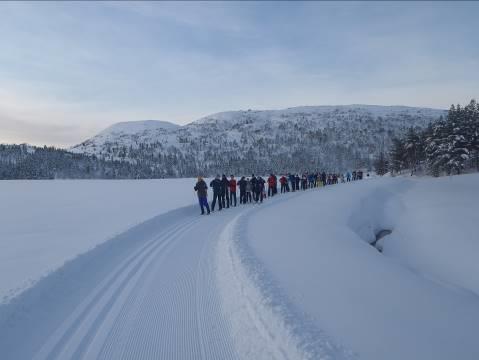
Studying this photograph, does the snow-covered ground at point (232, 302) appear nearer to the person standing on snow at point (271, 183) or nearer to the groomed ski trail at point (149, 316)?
the groomed ski trail at point (149, 316)

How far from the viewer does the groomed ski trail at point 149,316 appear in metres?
3.63

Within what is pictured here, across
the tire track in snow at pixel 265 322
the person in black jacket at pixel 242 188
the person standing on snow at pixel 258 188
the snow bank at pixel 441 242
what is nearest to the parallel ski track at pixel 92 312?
the tire track in snow at pixel 265 322

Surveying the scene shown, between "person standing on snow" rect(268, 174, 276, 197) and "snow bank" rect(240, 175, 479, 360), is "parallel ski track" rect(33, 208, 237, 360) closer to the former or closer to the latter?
"snow bank" rect(240, 175, 479, 360)

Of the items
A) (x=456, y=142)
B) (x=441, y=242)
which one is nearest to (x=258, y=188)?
(x=441, y=242)

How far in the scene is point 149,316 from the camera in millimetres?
4500

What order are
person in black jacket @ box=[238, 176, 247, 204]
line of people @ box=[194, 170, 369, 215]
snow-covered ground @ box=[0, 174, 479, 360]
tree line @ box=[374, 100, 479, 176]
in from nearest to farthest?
snow-covered ground @ box=[0, 174, 479, 360] < line of people @ box=[194, 170, 369, 215] < person in black jacket @ box=[238, 176, 247, 204] < tree line @ box=[374, 100, 479, 176]

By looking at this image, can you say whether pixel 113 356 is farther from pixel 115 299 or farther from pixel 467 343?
pixel 467 343

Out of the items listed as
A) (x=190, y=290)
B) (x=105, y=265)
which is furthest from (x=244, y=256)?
(x=105, y=265)

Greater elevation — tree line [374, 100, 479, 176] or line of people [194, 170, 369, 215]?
tree line [374, 100, 479, 176]

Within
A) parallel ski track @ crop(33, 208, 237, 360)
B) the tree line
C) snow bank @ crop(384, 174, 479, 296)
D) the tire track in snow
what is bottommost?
snow bank @ crop(384, 174, 479, 296)

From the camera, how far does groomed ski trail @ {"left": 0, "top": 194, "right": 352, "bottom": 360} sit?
3.63 m

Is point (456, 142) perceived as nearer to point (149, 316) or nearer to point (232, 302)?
point (232, 302)

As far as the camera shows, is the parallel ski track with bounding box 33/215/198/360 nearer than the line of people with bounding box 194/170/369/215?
Yes

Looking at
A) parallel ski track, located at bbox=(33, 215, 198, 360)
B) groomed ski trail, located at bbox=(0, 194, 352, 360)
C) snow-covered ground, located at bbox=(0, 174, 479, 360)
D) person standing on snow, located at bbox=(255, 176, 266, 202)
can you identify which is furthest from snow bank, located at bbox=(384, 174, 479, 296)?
person standing on snow, located at bbox=(255, 176, 266, 202)
